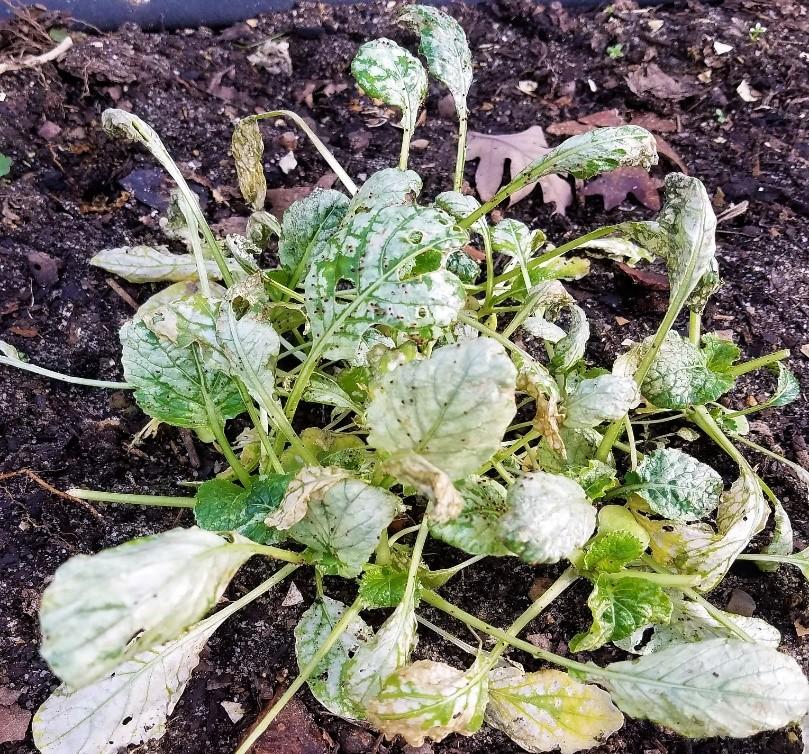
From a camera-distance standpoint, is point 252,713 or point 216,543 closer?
point 216,543

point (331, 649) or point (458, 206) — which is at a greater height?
point (458, 206)

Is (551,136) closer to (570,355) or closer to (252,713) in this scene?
(570,355)

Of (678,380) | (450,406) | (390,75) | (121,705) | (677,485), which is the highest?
(390,75)

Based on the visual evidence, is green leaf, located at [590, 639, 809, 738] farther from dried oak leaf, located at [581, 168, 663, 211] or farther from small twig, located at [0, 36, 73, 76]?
small twig, located at [0, 36, 73, 76]

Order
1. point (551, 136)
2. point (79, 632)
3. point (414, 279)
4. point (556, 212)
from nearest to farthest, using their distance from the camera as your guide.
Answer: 1. point (79, 632)
2. point (414, 279)
3. point (556, 212)
4. point (551, 136)

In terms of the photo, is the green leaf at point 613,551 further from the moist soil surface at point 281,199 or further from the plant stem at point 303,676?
the plant stem at point 303,676

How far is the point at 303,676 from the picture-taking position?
87 cm

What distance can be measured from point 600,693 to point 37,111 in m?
1.46

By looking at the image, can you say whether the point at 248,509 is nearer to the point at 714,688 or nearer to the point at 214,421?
the point at 214,421

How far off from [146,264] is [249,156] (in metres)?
0.27

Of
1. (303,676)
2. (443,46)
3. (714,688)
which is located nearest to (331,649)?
(303,676)

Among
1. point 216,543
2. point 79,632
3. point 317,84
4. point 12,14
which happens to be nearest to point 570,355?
point 216,543

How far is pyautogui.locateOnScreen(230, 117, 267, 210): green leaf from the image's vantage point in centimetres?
110

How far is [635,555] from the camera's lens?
0.89 metres
